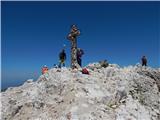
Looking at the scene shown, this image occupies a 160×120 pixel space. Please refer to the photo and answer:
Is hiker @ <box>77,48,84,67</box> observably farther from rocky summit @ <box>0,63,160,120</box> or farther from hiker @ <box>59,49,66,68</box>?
rocky summit @ <box>0,63,160,120</box>

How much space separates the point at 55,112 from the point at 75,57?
10.9m

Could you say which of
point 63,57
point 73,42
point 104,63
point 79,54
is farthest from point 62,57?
point 104,63

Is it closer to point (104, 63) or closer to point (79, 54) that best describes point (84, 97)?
point (79, 54)

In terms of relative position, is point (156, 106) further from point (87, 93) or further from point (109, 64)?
point (109, 64)

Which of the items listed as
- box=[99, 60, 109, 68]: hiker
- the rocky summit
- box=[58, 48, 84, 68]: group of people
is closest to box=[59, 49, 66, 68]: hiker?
box=[58, 48, 84, 68]: group of people

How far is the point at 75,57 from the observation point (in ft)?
120

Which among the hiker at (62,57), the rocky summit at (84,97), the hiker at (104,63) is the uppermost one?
the hiker at (62,57)

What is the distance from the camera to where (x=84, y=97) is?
28.1 m

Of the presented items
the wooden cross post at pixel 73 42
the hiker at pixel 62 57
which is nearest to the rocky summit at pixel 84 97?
the wooden cross post at pixel 73 42

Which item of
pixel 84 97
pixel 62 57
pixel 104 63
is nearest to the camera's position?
pixel 84 97

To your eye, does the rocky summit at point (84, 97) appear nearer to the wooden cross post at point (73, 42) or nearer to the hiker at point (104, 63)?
the wooden cross post at point (73, 42)

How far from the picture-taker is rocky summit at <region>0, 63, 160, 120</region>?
87.9 feet

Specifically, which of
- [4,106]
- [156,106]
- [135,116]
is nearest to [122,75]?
[156,106]

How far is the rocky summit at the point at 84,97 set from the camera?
2678 centimetres
